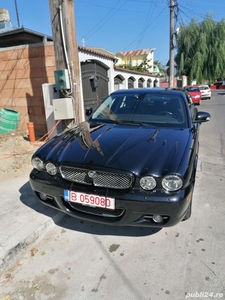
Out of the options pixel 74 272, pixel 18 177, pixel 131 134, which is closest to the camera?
pixel 74 272

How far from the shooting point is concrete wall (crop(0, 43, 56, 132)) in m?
6.34

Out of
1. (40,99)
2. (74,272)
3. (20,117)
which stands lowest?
(74,272)

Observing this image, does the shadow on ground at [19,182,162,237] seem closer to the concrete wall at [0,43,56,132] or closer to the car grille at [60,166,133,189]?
the car grille at [60,166,133,189]

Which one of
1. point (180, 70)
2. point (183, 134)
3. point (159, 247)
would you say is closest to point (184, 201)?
point (159, 247)

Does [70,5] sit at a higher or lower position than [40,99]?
higher

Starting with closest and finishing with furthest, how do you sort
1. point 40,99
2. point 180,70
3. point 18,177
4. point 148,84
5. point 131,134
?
point 131,134 → point 18,177 → point 40,99 → point 148,84 → point 180,70

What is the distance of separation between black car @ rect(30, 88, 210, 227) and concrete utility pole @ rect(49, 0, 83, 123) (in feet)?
7.39

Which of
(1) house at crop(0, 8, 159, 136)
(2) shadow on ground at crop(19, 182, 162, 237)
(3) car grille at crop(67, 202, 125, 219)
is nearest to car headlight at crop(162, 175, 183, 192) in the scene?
(3) car grille at crop(67, 202, 125, 219)

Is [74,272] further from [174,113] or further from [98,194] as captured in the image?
[174,113]

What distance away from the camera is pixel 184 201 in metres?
2.09

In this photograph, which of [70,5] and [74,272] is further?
[70,5]

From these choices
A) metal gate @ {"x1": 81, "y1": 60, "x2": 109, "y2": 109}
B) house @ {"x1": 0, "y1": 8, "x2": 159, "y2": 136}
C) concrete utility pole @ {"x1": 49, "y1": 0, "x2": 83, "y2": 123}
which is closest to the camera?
concrete utility pole @ {"x1": 49, "y1": 0, "x2": 83, "y2": 123}

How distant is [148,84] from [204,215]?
16720 millimetres

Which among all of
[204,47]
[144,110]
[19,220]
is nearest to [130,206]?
[19,220]
